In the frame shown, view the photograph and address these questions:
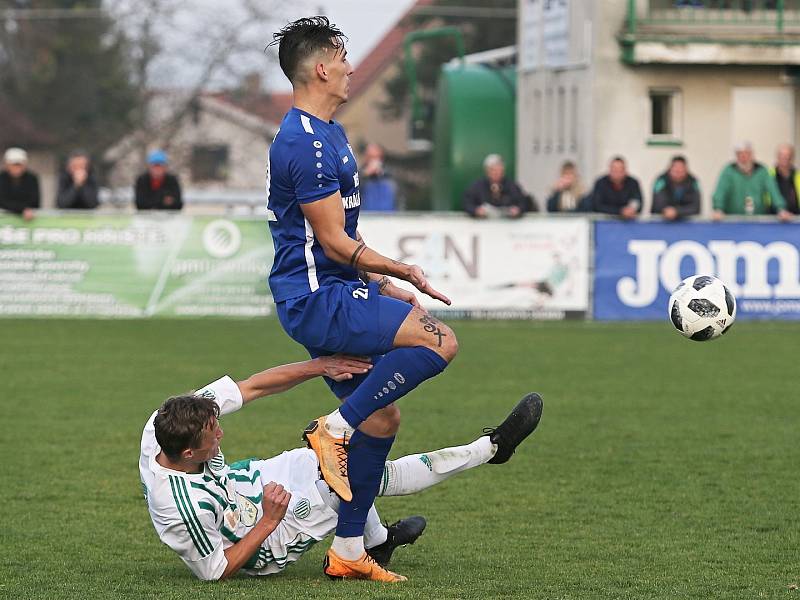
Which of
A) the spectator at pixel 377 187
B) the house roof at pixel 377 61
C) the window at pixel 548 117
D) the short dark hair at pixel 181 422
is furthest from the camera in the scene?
the house roof at pixel 377 61

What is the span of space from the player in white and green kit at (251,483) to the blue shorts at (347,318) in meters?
0.19

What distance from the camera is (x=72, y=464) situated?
8.88 meters

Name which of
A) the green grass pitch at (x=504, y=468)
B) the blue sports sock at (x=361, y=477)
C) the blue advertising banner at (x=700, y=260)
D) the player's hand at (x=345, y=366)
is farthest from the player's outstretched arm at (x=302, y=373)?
the blue advertising banner at (x=700, y=260)

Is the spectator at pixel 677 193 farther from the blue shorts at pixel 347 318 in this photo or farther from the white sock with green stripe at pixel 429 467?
the blue shorts at pixel 347 318

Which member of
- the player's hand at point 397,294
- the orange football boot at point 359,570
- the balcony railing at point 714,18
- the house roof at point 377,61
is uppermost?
the house roof at point 377,61

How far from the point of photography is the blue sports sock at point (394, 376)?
19.1ft

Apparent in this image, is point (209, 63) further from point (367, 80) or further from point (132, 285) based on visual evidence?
point (132, 285)

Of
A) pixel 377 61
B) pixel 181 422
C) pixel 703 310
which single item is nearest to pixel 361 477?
pixel 181 422

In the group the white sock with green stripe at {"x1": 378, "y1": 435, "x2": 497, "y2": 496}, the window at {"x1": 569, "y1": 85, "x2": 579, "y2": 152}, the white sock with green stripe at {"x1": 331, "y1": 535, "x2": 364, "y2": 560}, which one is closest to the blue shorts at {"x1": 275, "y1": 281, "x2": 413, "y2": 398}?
the white sock with green stripe at {"x1": 378, "y1": 435, "x2": 497, "y2": 496}

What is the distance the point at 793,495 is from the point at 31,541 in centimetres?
370

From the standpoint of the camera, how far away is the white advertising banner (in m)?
18.2

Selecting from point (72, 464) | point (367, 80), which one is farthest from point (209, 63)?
point (72, 464)

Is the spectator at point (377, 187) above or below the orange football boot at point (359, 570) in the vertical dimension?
above

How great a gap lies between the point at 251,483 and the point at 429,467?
713 mm
